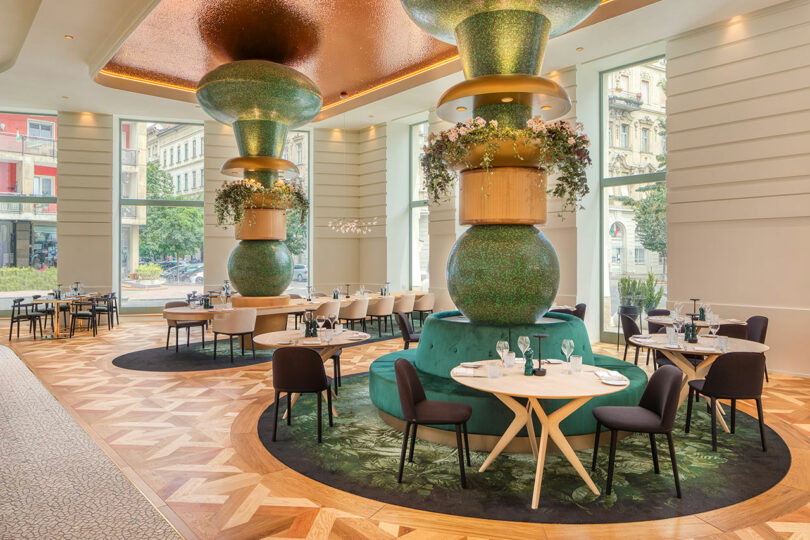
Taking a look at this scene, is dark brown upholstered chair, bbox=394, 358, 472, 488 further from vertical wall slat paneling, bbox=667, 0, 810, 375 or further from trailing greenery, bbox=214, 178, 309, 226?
vertical wall slat paneling, bbox=667, 0, 810, 375

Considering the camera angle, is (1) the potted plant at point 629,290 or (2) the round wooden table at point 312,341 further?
(1) the potted plant at point 629,290

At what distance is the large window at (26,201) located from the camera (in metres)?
11.9

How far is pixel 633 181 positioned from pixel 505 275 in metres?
5.62

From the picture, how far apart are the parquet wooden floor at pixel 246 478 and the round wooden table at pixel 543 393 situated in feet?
1.66

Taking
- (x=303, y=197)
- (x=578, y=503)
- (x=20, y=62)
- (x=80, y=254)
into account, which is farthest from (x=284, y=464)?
(x=80, y=254)

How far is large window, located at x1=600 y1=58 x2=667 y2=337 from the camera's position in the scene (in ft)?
27.9

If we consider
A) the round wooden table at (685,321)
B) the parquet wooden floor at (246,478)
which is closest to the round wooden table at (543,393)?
the parquet wooden floor at (246,478)

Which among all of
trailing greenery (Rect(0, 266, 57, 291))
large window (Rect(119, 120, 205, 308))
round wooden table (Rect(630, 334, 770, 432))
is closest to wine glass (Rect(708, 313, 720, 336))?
round wooden table (Rect(630, 334, 770, 432))

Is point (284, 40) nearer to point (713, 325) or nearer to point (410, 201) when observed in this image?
point (410, 201)

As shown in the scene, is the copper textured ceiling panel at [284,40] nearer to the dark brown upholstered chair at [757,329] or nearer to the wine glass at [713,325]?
the wine glass at [713,325]

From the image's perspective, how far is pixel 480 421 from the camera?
3846 mm

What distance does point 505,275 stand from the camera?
4367 millimetres

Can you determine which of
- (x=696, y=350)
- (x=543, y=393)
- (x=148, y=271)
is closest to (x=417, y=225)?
(x=148, y=271)

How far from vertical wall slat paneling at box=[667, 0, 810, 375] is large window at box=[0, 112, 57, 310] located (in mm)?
13687
